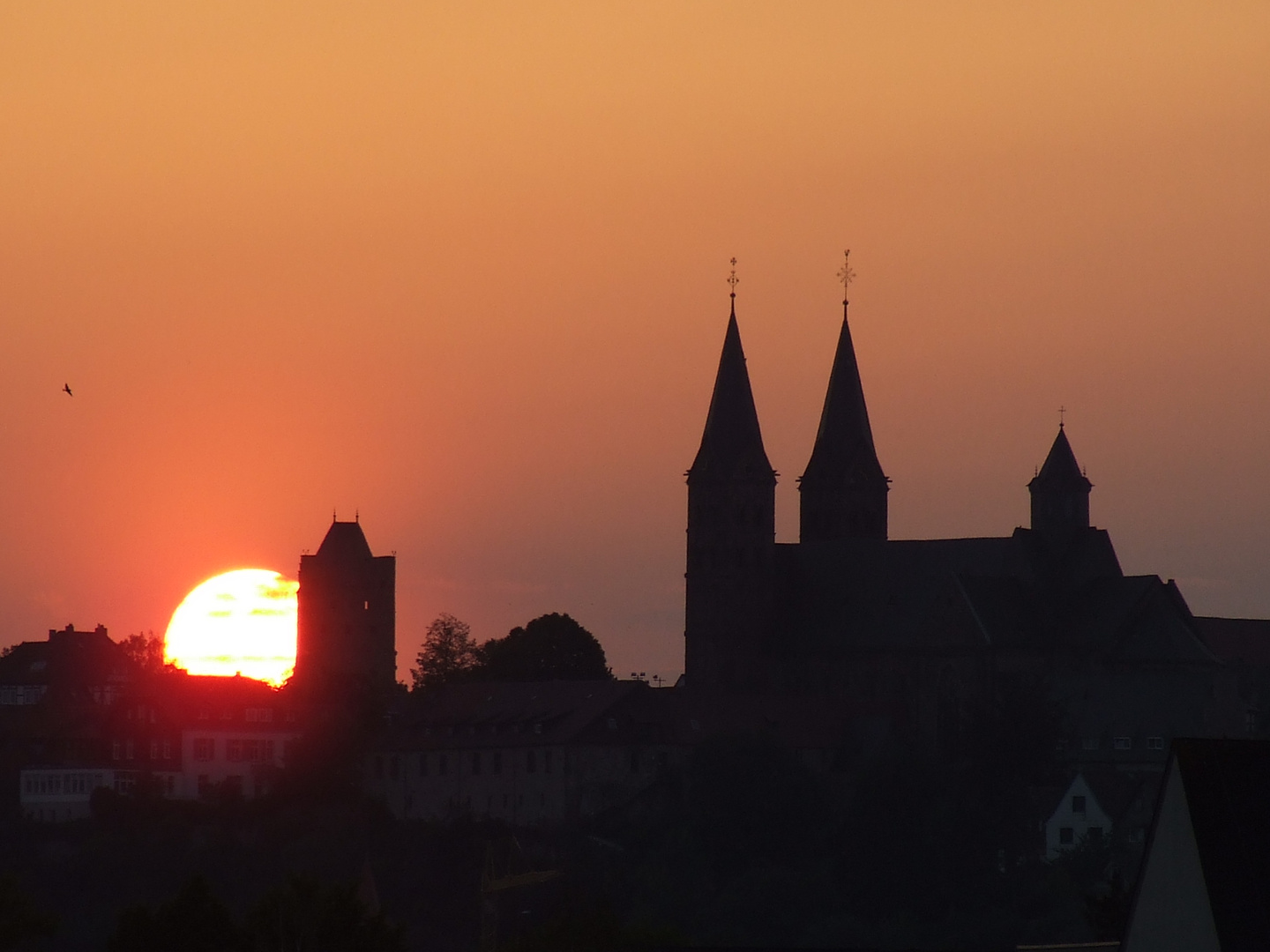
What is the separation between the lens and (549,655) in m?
147

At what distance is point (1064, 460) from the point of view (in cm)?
13775

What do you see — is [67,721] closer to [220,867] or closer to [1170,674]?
[220,867]

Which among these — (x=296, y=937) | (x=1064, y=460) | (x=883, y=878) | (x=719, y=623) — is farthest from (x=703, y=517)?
(x=296, y=937)

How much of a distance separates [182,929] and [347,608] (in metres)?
89.0

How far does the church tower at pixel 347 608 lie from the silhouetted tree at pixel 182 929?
8335 cm

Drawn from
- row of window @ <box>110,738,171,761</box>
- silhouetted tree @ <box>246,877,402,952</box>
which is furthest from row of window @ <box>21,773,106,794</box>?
silhouetted tree @ <box>246,877,402,952</box>

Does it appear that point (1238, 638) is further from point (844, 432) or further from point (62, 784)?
point (62, 784)

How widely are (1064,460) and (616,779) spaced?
86.2 ft

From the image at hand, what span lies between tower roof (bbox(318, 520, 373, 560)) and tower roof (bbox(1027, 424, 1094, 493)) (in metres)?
34.2

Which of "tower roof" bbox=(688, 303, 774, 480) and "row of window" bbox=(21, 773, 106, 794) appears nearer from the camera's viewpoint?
"row of window" bbox=(21, 773, 106, 794)

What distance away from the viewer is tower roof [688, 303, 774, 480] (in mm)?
134625

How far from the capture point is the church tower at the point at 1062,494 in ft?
451

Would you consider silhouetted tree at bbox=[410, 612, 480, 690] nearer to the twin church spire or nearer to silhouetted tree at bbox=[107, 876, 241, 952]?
the twin church spire

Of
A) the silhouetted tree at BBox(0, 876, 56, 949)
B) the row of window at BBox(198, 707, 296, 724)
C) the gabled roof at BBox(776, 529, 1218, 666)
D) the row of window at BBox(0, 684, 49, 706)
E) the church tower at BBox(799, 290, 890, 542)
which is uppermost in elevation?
the church tower at BBox(799, 290, 890, 542)
